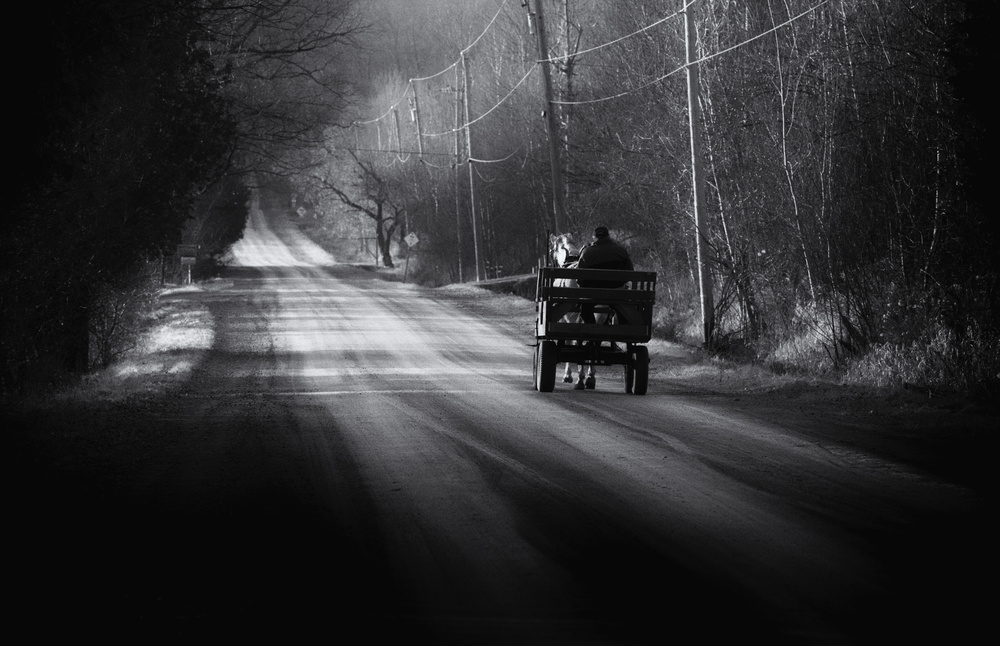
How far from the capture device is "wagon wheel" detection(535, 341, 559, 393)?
1516 centimetres

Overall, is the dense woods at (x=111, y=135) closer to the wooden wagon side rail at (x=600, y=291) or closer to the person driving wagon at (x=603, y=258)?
the wooden wagon side rail at (x=600, y=291)

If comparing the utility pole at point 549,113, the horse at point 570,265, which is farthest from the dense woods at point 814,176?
the horse at point 570,265

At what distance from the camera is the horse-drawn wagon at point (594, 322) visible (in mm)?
14898

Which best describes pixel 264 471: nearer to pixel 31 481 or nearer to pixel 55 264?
pixel 31 481

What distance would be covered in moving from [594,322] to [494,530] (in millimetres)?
8465

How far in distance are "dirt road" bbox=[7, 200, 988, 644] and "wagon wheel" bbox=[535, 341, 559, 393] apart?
1.57m

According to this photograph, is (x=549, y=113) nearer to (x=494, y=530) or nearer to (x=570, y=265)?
(x=570, y=265)

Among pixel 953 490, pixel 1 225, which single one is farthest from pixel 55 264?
pixel 953 490

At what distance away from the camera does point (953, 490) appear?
811 cm

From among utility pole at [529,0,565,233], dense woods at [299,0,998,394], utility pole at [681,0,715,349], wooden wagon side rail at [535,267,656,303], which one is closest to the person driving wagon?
wooden wagon side rail at [535,267,656,303]

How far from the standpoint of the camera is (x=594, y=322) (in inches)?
598

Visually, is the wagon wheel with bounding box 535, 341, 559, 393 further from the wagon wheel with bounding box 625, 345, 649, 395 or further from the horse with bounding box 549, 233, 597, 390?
the wagon wheel with bounding box 625, 345, 649, 395

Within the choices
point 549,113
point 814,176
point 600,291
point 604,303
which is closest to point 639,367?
point 604,303

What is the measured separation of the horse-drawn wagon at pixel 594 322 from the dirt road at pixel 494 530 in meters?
1.58
